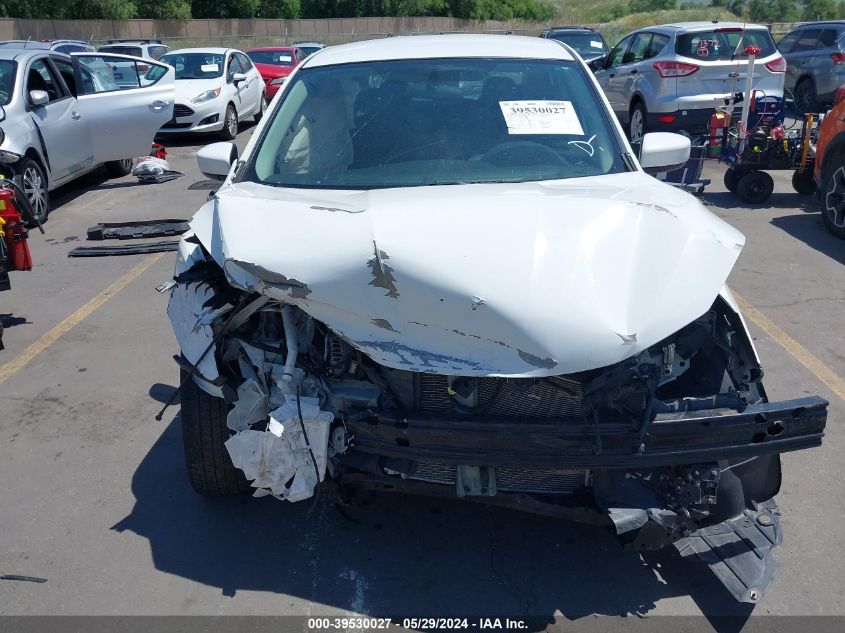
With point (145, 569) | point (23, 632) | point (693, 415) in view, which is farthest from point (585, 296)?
point (23, 632)

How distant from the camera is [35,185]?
8344 millimetres

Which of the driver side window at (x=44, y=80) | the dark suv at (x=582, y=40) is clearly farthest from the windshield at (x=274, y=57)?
the driver side window at (x=44, y=80)

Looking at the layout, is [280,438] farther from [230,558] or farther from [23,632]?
[23,632]

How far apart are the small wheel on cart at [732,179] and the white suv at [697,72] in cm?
196

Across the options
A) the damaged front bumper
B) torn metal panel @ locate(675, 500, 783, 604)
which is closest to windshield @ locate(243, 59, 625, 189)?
the damaged front bumper

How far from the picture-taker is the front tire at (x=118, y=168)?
11.2 meters

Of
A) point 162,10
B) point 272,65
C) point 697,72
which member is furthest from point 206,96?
point 162,10

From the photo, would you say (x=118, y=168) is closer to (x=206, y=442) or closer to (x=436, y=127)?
(x=436, y=127)

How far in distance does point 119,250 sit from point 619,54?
9.54 metres

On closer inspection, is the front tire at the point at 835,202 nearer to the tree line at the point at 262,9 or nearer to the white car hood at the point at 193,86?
the white car hood at the point at 193,86

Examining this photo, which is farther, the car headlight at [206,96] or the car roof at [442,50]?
the car headlight at [206,96]

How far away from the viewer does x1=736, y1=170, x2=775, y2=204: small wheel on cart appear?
902 centimetres

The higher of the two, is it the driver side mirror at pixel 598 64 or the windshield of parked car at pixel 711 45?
the windshield of parked car at pixel 711 45

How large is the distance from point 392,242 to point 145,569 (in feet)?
5.54
